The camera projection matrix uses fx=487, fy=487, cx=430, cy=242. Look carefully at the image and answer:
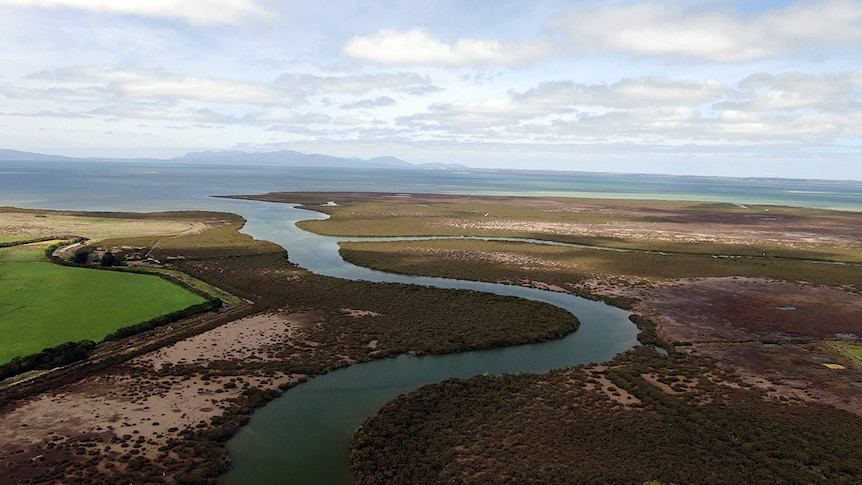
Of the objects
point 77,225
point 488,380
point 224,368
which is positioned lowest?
point 488,380

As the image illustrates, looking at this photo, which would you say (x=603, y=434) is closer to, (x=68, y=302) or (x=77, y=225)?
(x=68, y=302)

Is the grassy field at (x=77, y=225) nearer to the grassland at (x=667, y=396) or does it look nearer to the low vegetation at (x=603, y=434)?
the grassland at (x=667, y=396)

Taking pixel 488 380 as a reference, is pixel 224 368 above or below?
above

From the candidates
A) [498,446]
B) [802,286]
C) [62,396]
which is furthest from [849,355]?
[62,396]

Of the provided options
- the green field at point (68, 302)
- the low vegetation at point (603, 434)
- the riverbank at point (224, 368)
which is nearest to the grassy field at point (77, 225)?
the green field at point (68, 302)

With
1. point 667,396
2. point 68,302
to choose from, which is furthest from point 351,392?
point 68,302

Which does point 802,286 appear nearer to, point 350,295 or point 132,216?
point 350,295

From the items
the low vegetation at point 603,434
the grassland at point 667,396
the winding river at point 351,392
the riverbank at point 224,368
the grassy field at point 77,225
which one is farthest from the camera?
the grassy field at point 77,225
